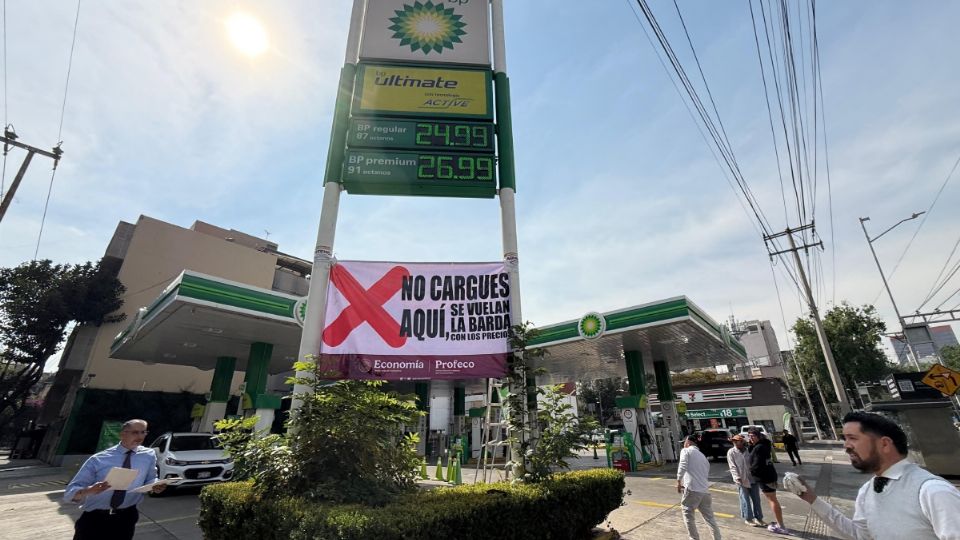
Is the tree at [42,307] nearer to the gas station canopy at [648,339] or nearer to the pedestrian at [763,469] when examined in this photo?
the gas station canopy at [648,339]

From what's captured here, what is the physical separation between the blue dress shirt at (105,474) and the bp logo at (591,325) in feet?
48.3

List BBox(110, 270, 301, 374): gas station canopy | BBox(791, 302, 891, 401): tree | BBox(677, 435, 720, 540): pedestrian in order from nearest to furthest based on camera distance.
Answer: BBox(677, 435, 720, 540): pedestrian, BBox(110, 270, 301, 374): gas station canopy, BBox(791, 302, 891, 401): tree

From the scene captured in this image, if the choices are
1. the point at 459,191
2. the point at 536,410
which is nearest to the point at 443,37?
the point at 459,191

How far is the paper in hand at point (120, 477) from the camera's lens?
158 inches

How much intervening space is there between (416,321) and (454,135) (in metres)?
3.32

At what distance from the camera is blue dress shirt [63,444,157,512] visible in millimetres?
4246

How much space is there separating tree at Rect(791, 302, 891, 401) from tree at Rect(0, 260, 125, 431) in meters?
50.3

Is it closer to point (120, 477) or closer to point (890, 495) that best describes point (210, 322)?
point (120, 477)

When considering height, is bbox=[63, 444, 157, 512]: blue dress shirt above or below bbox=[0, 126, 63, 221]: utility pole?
below

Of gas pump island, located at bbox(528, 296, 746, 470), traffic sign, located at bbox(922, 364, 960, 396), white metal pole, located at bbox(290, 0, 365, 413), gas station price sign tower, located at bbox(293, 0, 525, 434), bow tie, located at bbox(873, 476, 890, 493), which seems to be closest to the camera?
bow tie, located at bbox(873, 476, 890, 493)

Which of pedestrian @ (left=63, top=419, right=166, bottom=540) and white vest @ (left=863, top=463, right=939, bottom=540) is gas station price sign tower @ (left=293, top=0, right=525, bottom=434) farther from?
white vest @ (left=863, top=463, right=939, bottom=540)

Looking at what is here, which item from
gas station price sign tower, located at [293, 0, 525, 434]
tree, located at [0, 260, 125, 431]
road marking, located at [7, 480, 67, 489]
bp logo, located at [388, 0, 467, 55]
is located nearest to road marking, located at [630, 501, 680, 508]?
gas station price sign tower, located at [293, 0, 525, 434]

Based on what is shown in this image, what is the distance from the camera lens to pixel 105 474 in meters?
4.36

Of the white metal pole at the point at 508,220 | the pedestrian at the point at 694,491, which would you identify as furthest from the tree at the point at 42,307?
the pedestrian at the point at 694,491
